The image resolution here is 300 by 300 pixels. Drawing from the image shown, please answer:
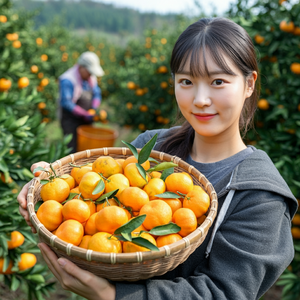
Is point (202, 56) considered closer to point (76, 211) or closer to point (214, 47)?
point (214, 47)

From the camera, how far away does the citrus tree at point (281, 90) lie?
2016mm

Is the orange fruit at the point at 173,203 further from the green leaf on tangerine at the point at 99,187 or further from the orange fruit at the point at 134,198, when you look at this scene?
the green leaf on tangerine at the point at 99,187

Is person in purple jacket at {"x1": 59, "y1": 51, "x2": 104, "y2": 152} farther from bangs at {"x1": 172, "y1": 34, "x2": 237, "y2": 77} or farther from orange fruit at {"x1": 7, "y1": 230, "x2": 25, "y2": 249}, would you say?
bangs at {"x1": 172, "y1": 34, "x2": 237, "y2": 77}

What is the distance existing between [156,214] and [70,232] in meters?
0.25

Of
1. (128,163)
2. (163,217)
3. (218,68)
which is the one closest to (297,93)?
(218,68)

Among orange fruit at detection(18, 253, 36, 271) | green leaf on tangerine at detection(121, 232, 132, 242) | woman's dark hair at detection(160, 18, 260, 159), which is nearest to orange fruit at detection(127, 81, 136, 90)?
orange fruit at detection(18, 253, 36, 271)

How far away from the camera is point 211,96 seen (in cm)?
102

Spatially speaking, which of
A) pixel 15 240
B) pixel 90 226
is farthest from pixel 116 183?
pixel 15 240

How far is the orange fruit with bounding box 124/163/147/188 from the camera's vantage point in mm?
997

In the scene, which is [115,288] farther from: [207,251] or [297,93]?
[297,93]

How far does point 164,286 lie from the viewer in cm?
90

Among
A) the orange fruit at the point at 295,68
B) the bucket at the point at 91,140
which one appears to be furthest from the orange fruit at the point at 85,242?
the bucket at the point at 91,140

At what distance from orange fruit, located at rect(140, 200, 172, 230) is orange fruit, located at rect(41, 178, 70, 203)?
0.91ft

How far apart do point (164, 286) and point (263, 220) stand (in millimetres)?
364
